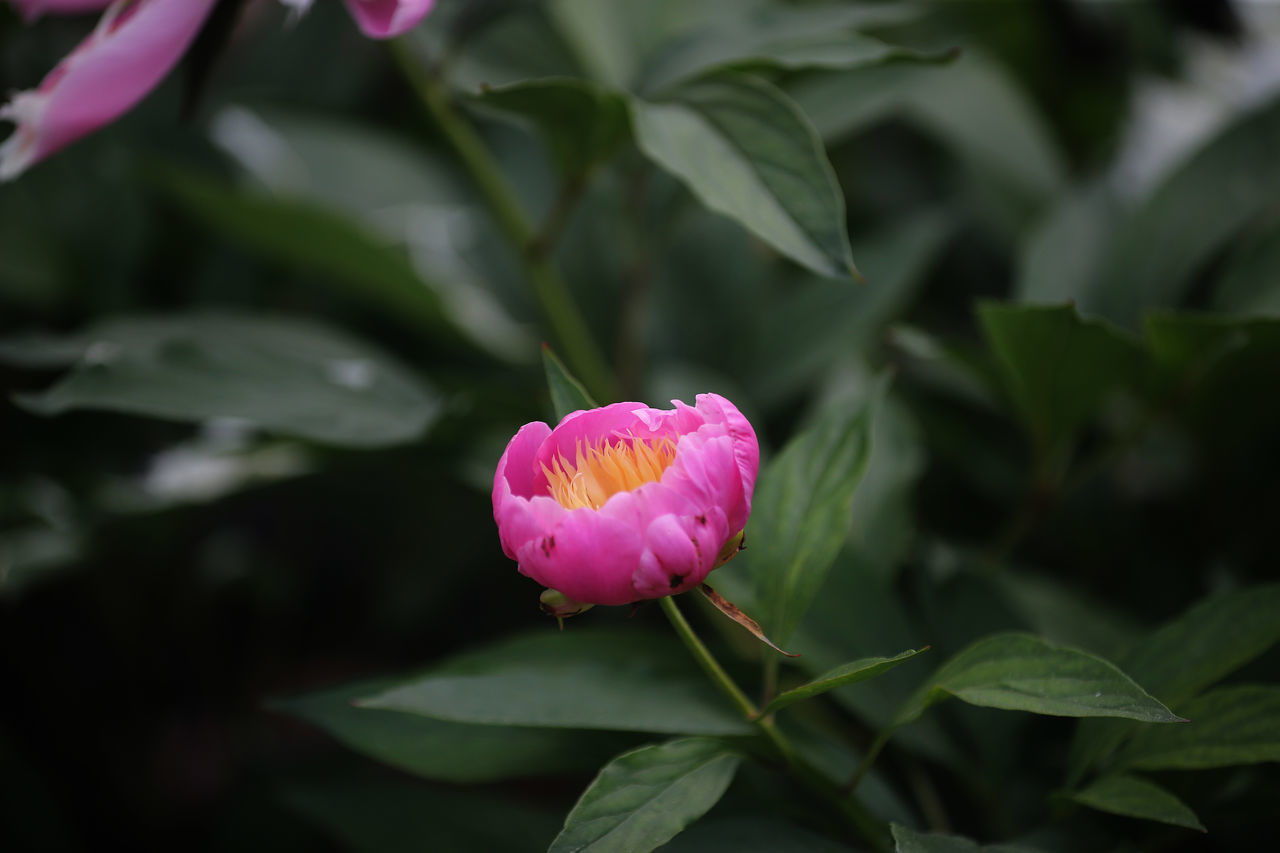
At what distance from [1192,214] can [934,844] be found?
0.46 m

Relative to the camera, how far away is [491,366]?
30.6 inches

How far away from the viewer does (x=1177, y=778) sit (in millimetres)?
379

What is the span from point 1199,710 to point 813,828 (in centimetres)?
16

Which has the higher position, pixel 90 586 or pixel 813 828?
pixel 813 828

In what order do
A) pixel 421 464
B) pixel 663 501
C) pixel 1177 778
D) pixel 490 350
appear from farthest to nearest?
pixel 490 350 → pixel 421 464 → pixel 1177 778 → pixel 663 501

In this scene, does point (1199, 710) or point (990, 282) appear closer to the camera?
point (1199, 710)

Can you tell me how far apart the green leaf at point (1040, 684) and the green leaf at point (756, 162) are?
0.49 ft

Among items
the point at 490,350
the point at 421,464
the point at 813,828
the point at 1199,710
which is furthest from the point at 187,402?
the point at 1199,710

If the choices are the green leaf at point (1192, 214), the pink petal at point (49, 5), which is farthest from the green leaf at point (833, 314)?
the pink petal at point (49, 5)

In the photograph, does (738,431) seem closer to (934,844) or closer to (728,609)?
(728,609)

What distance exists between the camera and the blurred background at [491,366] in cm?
51

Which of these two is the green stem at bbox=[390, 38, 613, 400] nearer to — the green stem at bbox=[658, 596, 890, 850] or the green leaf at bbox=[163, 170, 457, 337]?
the green leaf at bbox=[163, 170, 457, 337]

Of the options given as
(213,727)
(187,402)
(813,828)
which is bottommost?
(213,727)

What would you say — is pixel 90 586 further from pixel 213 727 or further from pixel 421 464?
pixel 421 464
